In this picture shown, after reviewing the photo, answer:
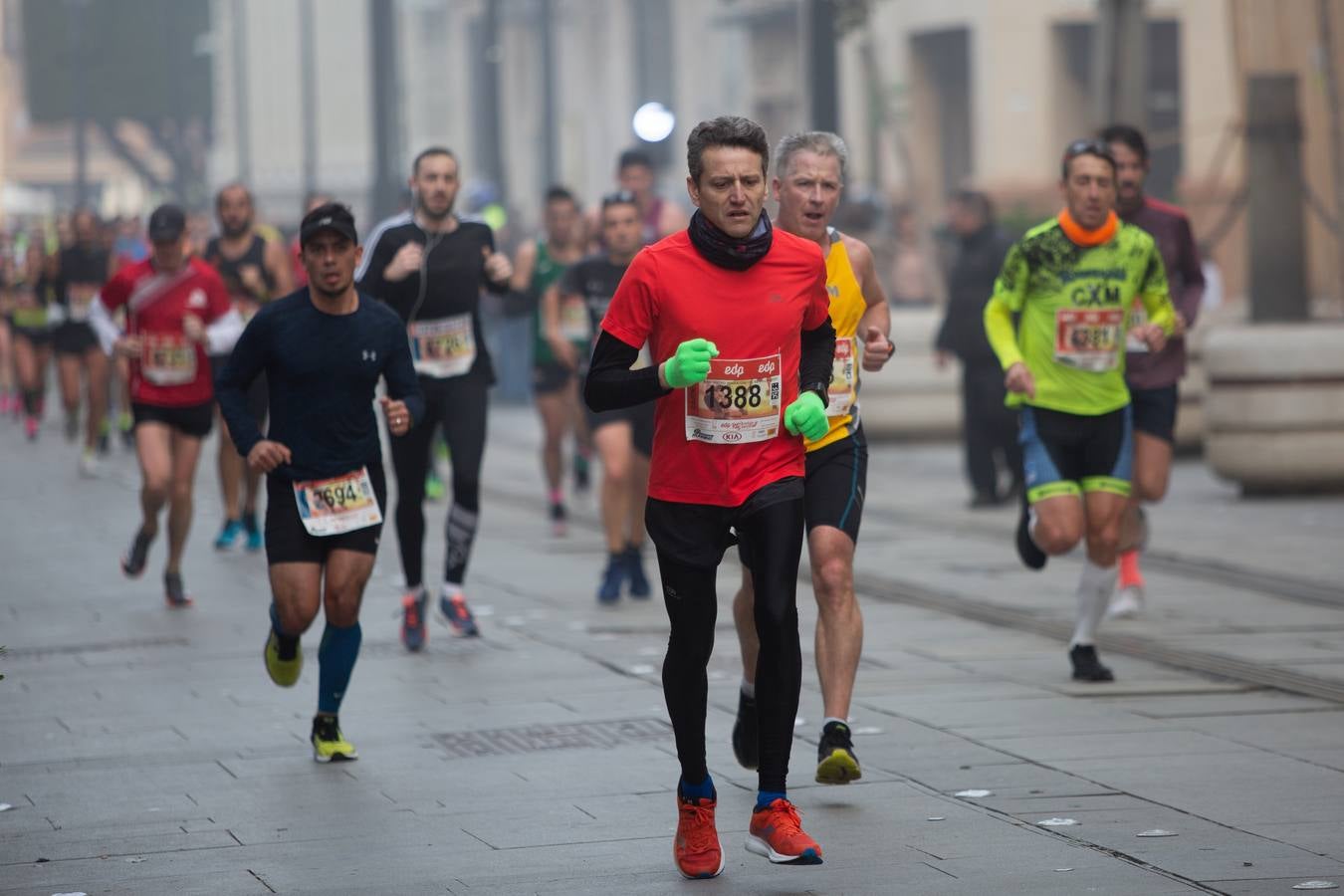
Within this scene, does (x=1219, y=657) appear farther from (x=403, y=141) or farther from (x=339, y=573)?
(x=403, y=141)

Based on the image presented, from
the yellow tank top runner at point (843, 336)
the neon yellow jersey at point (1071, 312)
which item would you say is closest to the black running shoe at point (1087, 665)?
the neon yellow jersey at point (1071, 312)

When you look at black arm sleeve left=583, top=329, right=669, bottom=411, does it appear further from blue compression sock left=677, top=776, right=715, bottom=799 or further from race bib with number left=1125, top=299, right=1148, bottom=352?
race bib with number left=1125, top=299, right=1148, bottom=352

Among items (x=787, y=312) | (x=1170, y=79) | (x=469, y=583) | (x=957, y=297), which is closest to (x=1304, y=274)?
(x=957, y=297)

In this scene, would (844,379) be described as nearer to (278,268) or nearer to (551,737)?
(551,737)

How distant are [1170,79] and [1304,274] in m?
22.6

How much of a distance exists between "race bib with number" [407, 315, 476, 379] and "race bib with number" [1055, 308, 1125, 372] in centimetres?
277

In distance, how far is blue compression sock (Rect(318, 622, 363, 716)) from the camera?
772 centimetres

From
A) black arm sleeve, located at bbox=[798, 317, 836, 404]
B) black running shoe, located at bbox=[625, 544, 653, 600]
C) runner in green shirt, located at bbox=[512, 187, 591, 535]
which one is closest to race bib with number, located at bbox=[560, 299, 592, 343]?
runner in green shirt, located at bbox=[512, 187, 591, 535]

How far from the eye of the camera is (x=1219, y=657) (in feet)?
30.2

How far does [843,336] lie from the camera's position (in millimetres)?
7340

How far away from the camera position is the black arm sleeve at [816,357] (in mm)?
6367

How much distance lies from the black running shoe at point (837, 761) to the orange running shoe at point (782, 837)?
56cm

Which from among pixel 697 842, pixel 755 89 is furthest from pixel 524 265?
pixel 755 89

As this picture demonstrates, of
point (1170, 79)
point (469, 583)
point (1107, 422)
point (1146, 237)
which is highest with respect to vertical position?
point (1170, 79)
